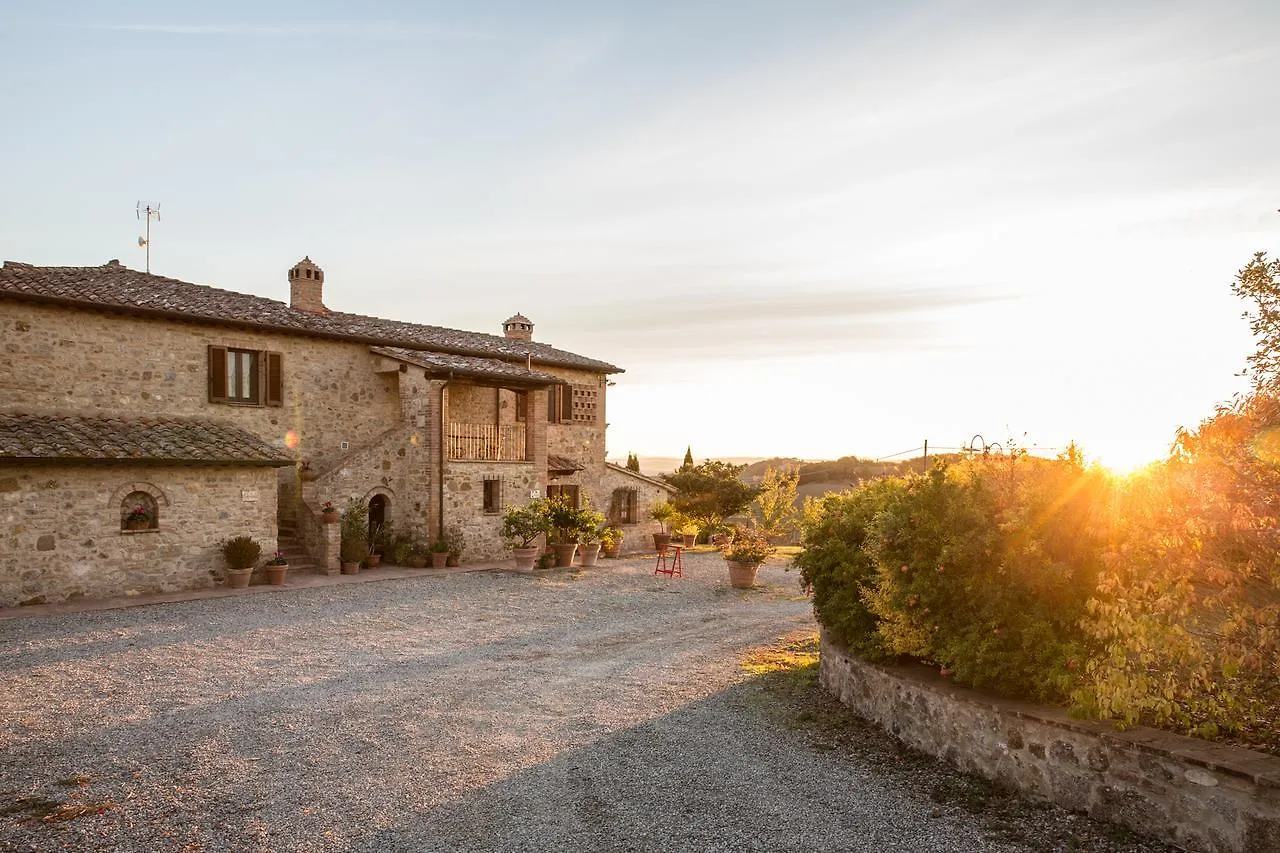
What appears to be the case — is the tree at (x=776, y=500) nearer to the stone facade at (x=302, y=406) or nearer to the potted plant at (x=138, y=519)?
the stone facade at (x=302, y=406)

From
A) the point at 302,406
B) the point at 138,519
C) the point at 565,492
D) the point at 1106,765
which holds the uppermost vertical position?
the point at 302,406

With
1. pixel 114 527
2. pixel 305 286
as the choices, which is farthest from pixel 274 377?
pixel 114 527

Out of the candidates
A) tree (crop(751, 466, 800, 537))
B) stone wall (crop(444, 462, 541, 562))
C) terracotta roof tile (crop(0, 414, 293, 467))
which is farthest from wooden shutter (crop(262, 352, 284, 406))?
tree (crop(751, 466, 800, 537))

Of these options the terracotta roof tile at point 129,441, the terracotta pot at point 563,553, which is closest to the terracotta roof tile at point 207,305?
the terracotta roof tile at point 129,441

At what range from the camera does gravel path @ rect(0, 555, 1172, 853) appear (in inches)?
204

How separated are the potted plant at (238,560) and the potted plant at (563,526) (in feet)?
24.6

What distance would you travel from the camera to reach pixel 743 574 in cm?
1795

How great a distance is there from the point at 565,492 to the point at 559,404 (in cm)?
315

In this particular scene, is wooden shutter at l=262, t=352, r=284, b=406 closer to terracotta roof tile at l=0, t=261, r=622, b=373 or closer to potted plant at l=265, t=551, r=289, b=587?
terracotta roof tile at l=0, t=261, r=622, b=373

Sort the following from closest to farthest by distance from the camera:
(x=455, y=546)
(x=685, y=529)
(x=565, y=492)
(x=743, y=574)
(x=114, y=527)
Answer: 1. (x=114, y=527)
2. (x=743, y=574)
3. (x=455, y=546)
4. (x=565, y=492)
5. (x=685, y=529)

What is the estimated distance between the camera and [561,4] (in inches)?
454

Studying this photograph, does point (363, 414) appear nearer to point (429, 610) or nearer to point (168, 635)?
point (429, 610)

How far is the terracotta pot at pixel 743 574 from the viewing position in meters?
17.9

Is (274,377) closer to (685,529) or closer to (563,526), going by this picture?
(563,526)
